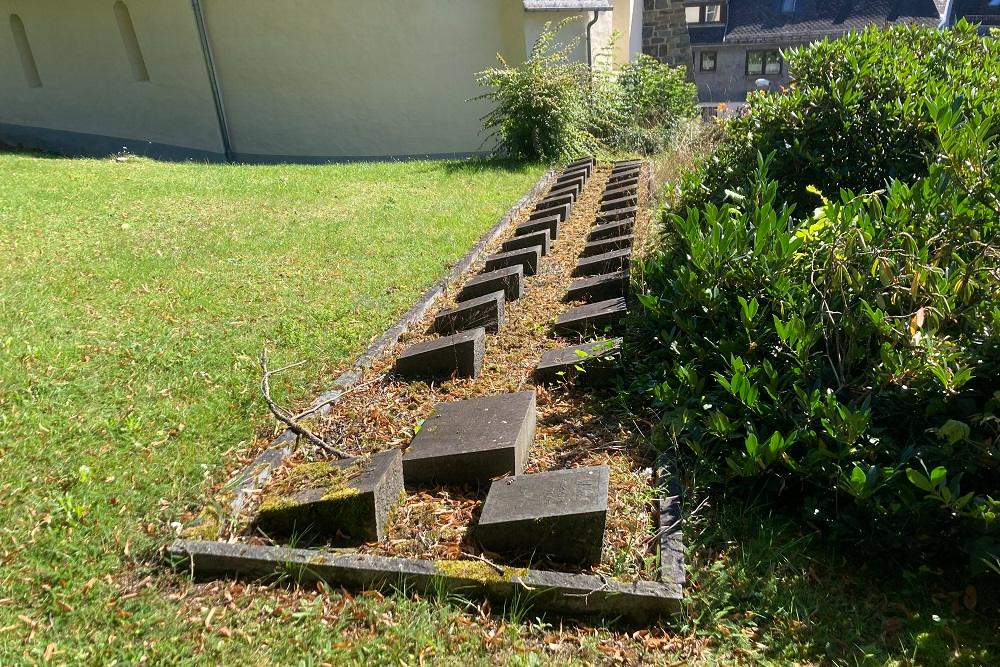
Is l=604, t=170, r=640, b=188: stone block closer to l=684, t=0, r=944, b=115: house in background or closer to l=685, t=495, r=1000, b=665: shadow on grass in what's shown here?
l=685, t=495, r=1000, b=665: shadow on grass

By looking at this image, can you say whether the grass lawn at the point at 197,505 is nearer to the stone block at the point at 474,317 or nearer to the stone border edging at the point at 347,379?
the stone border edging at the point at 347,379

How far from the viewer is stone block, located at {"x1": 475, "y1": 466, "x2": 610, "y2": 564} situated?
7.69 feet

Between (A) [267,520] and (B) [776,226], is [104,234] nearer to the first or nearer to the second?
(A) [267,520]

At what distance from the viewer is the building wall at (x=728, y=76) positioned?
3847cm

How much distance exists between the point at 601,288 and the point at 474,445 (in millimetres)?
2358

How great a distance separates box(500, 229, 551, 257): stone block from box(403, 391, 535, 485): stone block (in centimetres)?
319

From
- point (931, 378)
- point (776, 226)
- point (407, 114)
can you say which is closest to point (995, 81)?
point (776, 226)

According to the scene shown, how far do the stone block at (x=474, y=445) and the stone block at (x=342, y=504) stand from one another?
18cm

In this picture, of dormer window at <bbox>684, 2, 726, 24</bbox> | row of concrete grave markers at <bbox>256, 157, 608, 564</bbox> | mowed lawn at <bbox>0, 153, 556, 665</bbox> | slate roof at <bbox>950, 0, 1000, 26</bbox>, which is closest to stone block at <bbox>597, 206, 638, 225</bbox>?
mowed lawn at <bbox>0, 153, 556, 665</bbox>

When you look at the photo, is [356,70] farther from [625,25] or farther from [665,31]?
[665,31]

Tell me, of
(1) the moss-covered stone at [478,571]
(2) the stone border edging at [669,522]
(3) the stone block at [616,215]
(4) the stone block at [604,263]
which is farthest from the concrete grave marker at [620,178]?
(1) the moss-covered stone at [478,571]

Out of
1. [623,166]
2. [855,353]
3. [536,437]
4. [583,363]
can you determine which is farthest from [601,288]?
[623,166]

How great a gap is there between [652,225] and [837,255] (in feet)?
12.6

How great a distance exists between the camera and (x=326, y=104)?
591 inches
